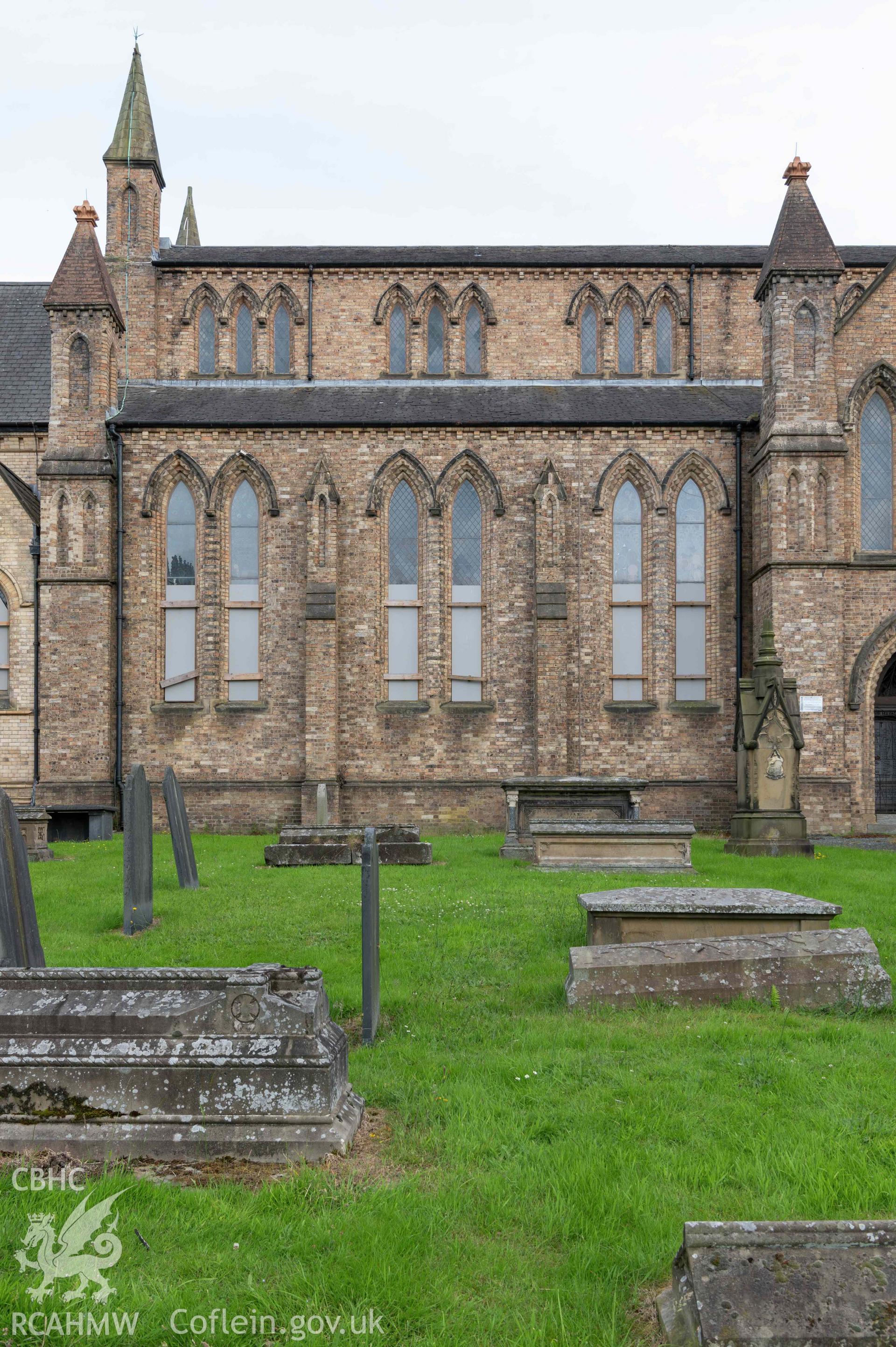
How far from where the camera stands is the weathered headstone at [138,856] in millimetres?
9672

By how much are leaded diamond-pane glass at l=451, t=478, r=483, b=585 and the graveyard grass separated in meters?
14.8

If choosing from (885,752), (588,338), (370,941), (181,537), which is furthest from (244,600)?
(370,941)

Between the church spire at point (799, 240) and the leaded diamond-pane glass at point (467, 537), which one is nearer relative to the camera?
Result: the church spire at point (799, 240)

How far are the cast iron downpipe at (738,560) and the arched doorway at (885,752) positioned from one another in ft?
11.1

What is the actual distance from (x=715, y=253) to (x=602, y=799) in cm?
1502

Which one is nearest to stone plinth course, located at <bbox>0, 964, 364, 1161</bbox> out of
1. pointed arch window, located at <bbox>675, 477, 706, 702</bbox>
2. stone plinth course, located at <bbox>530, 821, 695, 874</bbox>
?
stone plinth course, located at <bbox>530, 821, 695, 874</bbox>

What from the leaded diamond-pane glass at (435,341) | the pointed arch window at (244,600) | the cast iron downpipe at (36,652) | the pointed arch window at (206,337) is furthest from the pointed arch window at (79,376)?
the leaded diamond-pane glass at (435,341)

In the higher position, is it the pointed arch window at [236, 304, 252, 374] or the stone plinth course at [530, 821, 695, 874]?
the pointed arch window at [236, 304, 252, 374]

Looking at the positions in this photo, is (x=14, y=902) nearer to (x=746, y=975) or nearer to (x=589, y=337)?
(x=746, y=975)

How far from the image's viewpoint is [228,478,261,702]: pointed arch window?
2267cm

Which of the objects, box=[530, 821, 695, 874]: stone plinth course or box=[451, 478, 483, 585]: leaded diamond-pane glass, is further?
box=[451, 478, 483, 585]: leaded diamond-pane glass

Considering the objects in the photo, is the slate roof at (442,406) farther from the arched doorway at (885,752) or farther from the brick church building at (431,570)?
the arched doorway at (885,752)

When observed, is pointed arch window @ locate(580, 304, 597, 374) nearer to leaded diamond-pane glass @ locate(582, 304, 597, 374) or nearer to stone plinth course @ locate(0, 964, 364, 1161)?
leaded diamond-pane glass @ locate(582, 304, 597, 374)

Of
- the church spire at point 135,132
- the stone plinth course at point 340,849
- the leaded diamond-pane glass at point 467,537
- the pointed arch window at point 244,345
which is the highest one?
the church spire at point 135,132
